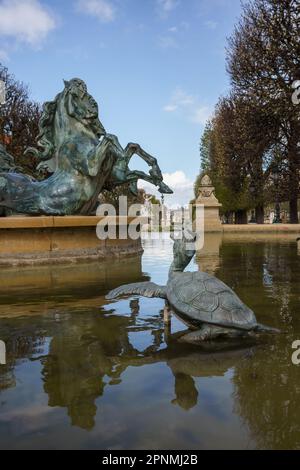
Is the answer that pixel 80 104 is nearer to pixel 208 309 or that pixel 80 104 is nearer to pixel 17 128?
pixel 208 309

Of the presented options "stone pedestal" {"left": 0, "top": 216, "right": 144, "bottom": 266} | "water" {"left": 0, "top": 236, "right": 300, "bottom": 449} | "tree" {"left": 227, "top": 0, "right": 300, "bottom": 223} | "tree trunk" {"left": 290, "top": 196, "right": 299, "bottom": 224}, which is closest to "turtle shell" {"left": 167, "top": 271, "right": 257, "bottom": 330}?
"water" {"left": 0, "top": 236, "right": 300, "bottom": 449}

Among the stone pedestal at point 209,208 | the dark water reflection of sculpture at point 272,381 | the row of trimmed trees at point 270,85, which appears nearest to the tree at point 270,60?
the row of trimmed trees at point 270,85

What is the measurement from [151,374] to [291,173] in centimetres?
2868

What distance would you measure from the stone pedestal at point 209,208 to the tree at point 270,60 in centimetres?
717

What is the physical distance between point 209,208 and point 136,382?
29495 mm

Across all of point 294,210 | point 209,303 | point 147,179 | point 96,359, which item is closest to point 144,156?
point 147,179

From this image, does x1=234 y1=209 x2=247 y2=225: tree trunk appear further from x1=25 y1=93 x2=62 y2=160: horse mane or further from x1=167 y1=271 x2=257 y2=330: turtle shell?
x1=167 y1=271 x2=257 y2=330: turtle shell

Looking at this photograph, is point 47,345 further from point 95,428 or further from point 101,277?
point 101,277

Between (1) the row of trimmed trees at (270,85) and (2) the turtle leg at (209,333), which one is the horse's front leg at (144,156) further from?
(1) the row of trimmed trees at (270,85)

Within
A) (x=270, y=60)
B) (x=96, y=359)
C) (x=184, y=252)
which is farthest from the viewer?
(x=270, y=60)

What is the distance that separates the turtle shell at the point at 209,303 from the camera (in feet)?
12.7

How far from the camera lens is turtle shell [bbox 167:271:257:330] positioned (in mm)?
3881

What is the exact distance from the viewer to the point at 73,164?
443 inches
